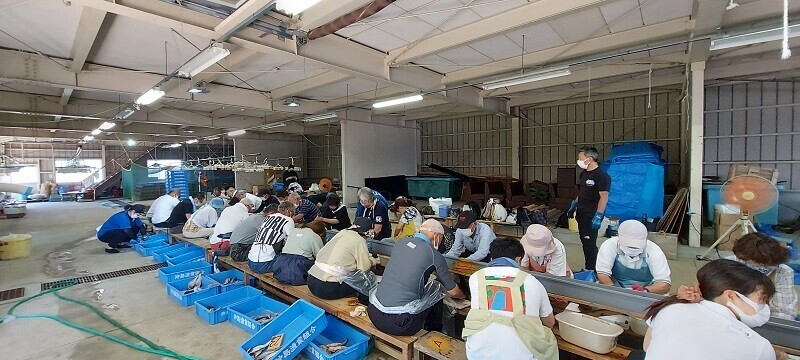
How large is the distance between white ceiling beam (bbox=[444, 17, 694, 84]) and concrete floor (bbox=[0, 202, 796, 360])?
10.1 feet

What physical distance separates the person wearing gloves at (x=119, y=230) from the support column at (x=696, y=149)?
9.52m

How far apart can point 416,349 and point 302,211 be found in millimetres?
3561

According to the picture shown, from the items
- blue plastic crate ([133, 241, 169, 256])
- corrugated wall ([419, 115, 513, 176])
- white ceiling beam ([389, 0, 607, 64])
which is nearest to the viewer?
white ceiling beam ([389, 0, 607, 64])

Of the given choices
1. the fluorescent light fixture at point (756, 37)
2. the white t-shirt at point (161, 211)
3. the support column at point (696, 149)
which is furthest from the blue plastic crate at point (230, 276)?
the support column at point (696, 149)

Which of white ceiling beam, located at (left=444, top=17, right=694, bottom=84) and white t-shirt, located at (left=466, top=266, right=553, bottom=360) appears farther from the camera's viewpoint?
white ceiling beam, located at (left=444, top=17, right=694, bottom=84)

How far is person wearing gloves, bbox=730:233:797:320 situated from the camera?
199 cm

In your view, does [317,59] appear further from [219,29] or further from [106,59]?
[106,59]

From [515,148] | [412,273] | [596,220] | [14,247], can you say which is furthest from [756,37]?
[14,247]

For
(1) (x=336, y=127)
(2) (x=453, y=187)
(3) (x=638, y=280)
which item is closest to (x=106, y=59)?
(3) (x=638, y=280)

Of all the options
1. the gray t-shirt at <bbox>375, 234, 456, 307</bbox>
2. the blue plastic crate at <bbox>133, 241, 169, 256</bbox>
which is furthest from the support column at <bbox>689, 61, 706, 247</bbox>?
the blue plastic crate at <bbox>133, 241, 169, 256</bbox>

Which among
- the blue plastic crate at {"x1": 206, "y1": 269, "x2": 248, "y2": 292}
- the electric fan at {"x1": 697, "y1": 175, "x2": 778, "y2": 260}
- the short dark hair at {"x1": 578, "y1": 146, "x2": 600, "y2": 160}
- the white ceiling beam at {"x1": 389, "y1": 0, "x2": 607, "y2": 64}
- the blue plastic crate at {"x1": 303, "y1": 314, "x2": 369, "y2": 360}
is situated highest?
the white ceiling beam at {"x1": 389, "y1": 0, "x2": 607, "y2": 64}

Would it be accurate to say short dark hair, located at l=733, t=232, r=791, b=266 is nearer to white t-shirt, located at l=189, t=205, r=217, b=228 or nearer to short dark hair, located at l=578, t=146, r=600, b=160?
short dark hair, located at l=578, t=146, r=600, b=160

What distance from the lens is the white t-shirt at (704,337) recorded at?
3.92 ft

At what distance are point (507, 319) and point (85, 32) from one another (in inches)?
214
